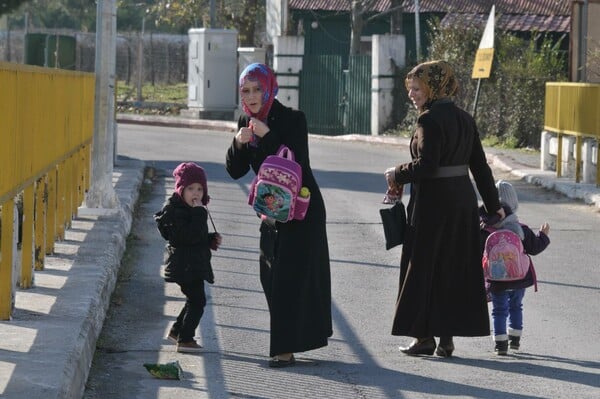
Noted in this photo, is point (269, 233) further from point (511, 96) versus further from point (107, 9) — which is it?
point (511, 96)

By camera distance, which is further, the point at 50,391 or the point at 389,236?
the point at 389,236

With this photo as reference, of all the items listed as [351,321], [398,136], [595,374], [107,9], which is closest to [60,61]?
[398,136]

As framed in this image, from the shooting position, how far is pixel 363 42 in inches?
1816

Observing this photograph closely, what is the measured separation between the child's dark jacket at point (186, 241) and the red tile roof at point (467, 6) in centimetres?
3401

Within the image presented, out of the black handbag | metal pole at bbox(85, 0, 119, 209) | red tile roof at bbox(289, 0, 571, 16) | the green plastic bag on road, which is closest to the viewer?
the green plastic bag on road

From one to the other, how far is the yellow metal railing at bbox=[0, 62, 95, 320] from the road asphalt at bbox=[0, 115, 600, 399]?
0.18 metres

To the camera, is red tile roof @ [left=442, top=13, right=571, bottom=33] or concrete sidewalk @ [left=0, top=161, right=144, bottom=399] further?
red tile roof @ [left=442, top=13, right=571, bottom=33]

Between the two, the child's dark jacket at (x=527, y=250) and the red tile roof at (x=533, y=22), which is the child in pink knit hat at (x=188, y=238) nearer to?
the child's dark jacket at (x=527, y=250)

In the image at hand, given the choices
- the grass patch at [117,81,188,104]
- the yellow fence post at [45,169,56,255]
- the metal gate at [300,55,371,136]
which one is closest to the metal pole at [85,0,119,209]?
the yellow fence post at [45,169,56,255]

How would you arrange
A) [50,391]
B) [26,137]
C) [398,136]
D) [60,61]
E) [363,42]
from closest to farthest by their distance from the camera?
1. [50,391]
2. [26,137]
3. [60,61]
4. [398,136]
5. [363,42]

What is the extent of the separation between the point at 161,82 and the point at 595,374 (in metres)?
40.4

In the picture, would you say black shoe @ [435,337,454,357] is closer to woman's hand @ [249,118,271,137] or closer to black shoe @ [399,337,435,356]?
black shoe @ [399,337,435,356]

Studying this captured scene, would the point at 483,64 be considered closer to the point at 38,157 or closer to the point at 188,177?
the point at 38,157

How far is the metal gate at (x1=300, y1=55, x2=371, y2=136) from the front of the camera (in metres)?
A: 33.8
